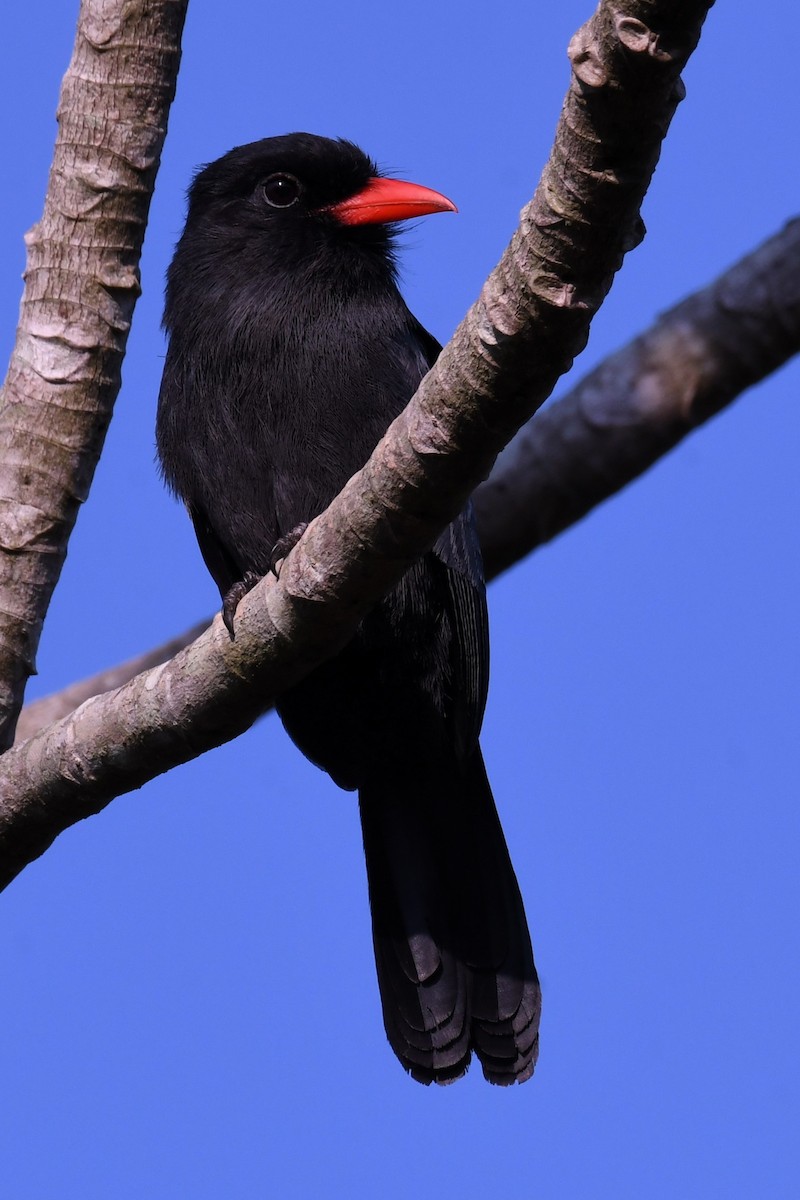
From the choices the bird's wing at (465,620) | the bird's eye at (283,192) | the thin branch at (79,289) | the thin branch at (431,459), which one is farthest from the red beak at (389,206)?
the thin branch at (431,459)

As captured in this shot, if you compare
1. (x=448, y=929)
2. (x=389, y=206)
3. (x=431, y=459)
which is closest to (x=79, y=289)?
(x=389, y=206)

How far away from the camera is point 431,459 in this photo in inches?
112

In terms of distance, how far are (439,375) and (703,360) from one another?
306 cm

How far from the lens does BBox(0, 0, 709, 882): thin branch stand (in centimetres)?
234

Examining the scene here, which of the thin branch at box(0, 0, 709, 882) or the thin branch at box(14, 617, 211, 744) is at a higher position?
the thin branch at box(14, 617, 211, 744)

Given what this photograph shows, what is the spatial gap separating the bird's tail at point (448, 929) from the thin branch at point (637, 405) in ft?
4.83

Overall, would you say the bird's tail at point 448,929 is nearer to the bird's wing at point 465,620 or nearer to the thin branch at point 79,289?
the bird's wing at point 465,620

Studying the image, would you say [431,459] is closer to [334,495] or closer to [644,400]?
[334,495]

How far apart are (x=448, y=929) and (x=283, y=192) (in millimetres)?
2400

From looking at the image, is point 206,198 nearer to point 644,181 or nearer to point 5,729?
point 5,729

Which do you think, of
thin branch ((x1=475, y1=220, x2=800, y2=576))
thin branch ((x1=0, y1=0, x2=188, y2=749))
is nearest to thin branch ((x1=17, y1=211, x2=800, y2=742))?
thin branch ((x1=475, y1=220, x2=800, y2=576))

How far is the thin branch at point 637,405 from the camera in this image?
5520mm

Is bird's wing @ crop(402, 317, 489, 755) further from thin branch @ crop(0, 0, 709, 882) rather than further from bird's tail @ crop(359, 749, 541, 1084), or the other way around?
thin branch @ crop(0, 0, 709, 882)

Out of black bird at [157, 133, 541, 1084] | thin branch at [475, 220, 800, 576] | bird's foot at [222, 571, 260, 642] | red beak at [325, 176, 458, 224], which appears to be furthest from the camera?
thin branch at [475, 220, 800, 576]
